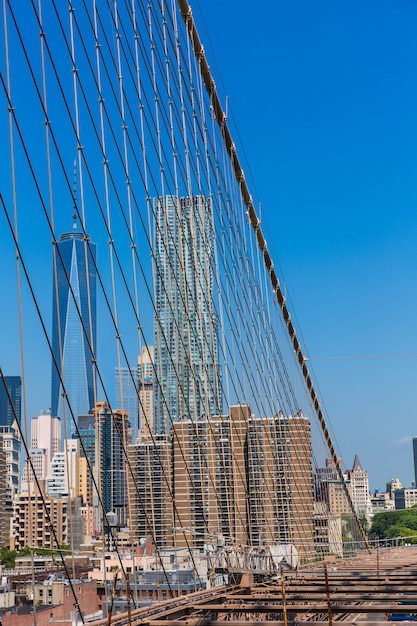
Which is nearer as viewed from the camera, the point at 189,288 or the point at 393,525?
the point at 189,288

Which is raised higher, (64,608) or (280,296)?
(280,296)

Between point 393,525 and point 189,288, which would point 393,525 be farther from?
point 189,288

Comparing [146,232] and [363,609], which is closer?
[363,609]

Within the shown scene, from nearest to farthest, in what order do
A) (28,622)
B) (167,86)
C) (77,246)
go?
(167,86)
(28,622)
(77,246)

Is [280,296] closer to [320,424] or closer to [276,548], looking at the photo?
[320,424]

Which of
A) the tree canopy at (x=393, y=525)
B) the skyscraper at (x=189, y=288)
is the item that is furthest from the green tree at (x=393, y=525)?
the skyscraper at (x=189, y=288)

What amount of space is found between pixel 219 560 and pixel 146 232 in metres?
3.36

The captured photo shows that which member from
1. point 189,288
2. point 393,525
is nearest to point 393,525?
point 393,525

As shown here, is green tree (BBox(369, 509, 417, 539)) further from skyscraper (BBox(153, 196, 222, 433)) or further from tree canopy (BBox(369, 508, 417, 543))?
skyscraper (BBox(153, 196, 222, 433))

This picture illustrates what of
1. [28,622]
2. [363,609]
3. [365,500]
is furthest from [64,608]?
[365,500]

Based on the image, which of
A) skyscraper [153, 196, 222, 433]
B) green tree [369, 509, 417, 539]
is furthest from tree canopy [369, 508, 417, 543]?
skyscraper [153, 196, 222, 433]

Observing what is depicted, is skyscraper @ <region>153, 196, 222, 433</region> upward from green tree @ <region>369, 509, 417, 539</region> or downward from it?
upward

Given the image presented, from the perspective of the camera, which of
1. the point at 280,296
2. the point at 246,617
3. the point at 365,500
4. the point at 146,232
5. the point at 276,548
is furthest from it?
the point at 365,500

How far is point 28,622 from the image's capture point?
64.5ft
